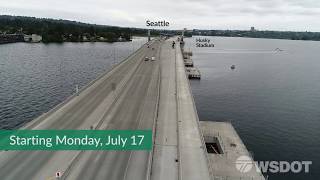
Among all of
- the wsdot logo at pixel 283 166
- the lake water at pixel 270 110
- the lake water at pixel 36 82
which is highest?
the lake water at pixel 36 82

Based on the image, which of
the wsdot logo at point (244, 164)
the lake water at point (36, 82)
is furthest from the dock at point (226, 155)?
the lake water at point (36, 82)

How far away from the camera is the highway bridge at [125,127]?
3750cm

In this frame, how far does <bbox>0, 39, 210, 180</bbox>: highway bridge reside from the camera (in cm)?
3750

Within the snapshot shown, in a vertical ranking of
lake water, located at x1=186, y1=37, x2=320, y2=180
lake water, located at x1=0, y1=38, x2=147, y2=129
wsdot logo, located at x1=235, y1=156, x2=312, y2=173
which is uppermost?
lake water, located at x1=0, y1=38, x2=147, y2=129

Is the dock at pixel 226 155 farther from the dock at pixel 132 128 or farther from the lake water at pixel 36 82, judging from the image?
the lake water at pixel 36 82

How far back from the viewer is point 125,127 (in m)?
53.1

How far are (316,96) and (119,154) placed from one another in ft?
302

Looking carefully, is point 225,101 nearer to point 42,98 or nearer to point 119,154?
point 42,98

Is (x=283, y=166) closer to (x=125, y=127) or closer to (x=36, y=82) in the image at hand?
(x=125, y=127)

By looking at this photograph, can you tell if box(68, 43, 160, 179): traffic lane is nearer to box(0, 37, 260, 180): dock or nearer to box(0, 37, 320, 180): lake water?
box(0, 37, 260, 180): dock

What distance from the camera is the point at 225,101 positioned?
10250 centimetres

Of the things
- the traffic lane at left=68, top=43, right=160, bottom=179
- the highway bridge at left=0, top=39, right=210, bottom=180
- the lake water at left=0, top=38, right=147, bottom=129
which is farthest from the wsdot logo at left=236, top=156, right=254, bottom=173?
the lake water at left=0, top=38, right=147, bottom=129

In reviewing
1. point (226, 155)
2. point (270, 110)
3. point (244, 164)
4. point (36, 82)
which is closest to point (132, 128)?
point (226, 155)

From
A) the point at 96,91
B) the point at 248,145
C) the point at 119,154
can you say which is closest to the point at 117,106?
the point at 96,91
